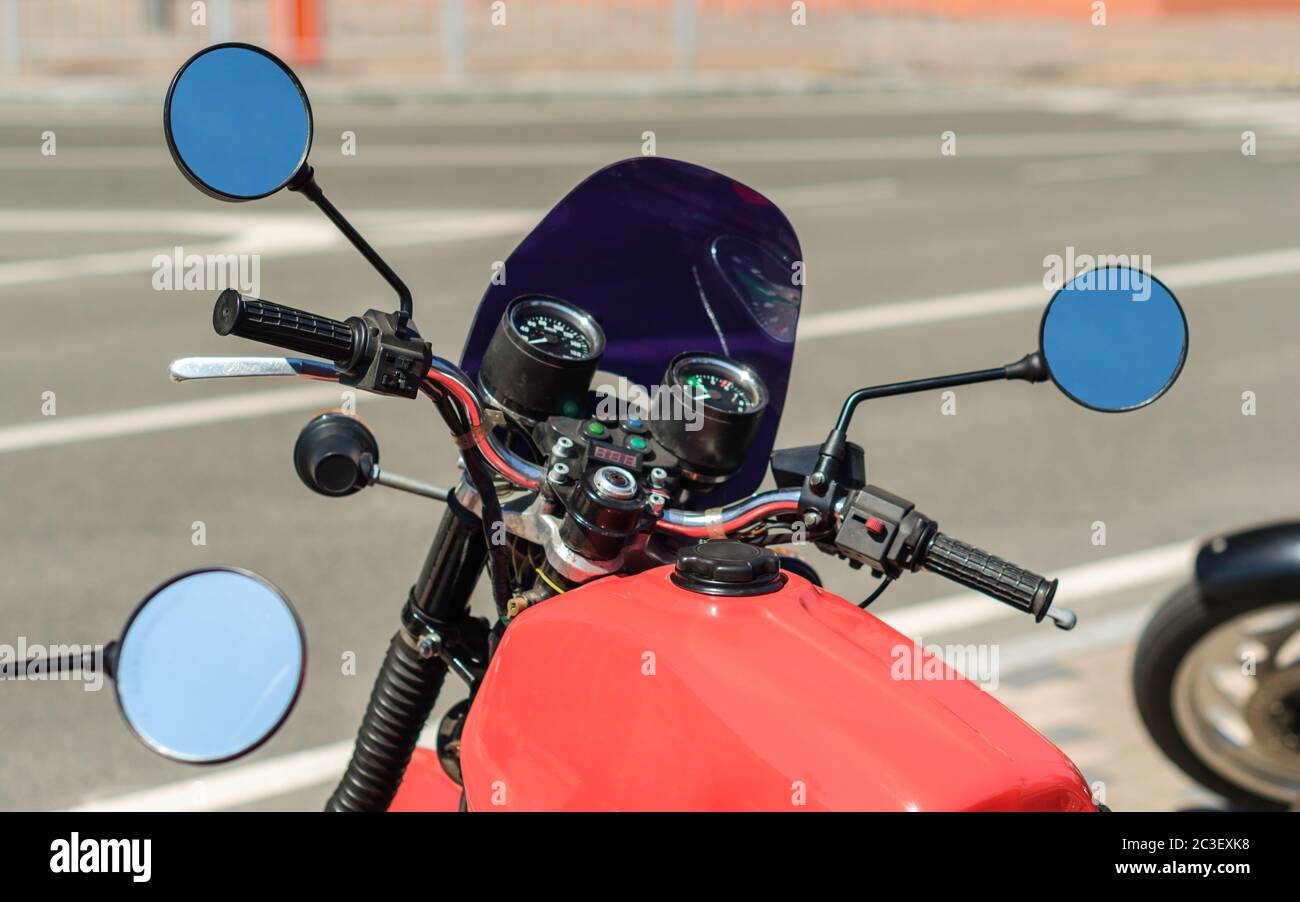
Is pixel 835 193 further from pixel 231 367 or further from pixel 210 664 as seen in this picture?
pixel 231 367

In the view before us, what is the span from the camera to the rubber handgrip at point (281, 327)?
6.21 ft

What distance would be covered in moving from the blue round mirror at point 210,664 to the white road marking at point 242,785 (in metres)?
2.31

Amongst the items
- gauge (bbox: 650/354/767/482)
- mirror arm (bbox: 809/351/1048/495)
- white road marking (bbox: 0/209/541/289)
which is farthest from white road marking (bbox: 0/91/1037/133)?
mirror arm (bbox: 809/351/1048/495)

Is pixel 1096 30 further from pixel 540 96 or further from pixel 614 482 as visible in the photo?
pixel 614 482

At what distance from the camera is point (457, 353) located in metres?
8.66

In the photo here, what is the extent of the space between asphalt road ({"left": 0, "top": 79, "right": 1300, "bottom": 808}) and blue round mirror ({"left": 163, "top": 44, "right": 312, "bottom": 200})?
8.92 feet

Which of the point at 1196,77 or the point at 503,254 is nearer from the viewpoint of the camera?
the point at 503,254

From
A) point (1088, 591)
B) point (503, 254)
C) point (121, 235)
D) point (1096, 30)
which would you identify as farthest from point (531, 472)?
point (1096, 30)

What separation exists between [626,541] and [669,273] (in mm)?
558

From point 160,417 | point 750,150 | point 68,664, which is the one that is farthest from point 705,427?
point 750,150

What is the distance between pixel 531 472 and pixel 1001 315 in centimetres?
784

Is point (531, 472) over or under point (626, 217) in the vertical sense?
under
